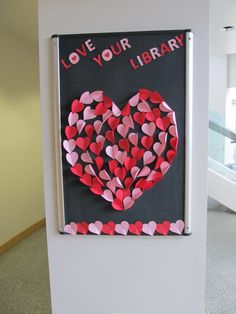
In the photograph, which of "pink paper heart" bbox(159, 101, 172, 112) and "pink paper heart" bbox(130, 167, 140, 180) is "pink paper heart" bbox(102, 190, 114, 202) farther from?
"pink paper heart" bbox(159, 101, 172, 112)

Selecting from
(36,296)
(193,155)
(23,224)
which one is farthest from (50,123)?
(23,224)

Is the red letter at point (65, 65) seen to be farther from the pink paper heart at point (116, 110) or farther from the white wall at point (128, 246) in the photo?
the pink paper heart at point (116, 110)

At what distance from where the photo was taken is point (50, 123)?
155 centimetres

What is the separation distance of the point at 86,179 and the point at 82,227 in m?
0.28

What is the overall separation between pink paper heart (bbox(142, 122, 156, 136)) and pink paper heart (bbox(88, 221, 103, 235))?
56 centimetres

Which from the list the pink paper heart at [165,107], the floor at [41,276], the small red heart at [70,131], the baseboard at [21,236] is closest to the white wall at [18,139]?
the baseboard at [21,236]

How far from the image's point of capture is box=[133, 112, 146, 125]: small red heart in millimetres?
1467

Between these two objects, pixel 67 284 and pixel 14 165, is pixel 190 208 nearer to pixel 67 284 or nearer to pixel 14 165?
pixel 67 284

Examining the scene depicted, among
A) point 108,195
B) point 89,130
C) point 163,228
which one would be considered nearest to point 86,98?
point 89,130

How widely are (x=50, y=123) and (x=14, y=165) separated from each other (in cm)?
244

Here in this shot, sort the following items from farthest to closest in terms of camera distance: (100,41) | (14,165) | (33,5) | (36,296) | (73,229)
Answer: (14,165) → (33,5) → (36,296) → (73,229) → (100,41)

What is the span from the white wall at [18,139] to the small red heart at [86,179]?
232cm

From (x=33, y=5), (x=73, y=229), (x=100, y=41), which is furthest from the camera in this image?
(x=33, y=5)

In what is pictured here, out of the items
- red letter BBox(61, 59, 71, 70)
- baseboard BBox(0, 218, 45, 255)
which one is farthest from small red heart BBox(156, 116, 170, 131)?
baseboard BBox(0, 218, 45, 255)
